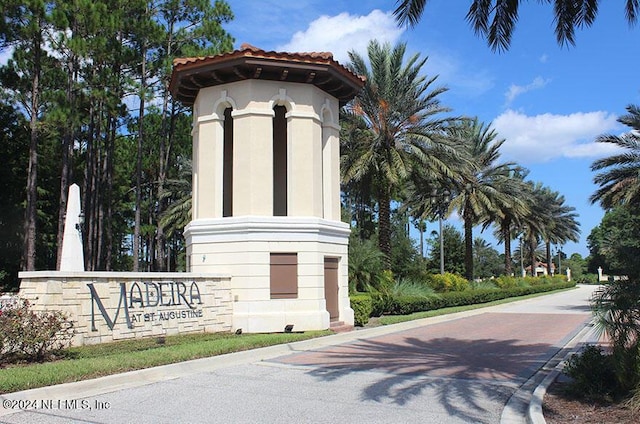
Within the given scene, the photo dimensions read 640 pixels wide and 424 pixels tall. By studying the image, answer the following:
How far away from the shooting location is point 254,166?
17484 millimetres

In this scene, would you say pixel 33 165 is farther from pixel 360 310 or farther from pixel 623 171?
pixel 623 171

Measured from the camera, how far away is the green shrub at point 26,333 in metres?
10.4

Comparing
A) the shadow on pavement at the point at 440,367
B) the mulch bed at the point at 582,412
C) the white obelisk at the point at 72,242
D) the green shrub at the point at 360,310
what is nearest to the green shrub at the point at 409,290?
the green shrub at the point at 360,310

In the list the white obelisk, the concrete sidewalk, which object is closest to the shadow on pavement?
the concrete sidewalk

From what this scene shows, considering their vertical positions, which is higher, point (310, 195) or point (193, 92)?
point (193, 92)

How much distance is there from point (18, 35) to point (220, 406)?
84.4 feet

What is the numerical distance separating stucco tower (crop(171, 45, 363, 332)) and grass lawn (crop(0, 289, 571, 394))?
1.65 meters

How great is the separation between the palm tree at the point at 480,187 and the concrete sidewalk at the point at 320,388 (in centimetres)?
2241

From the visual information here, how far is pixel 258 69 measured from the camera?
55.9 ft

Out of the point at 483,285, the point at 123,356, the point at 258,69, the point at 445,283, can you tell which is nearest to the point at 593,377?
the point at 123,356

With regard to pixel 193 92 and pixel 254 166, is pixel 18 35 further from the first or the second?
pixel 254 166

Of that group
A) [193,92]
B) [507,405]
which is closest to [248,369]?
[507,405]

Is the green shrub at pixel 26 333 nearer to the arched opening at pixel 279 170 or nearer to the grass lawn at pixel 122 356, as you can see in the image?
the grass lawn at pixel 122 356

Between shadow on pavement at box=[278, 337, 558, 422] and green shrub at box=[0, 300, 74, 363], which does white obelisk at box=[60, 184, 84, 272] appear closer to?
green shrub at box=[0, 300, 74, 363]
